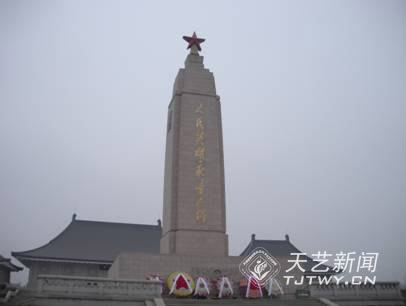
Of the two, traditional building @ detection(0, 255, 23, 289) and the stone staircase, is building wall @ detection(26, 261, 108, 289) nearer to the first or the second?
traditional building @ detection(0, 255, 23, 289)

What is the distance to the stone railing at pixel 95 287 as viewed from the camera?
10500mm

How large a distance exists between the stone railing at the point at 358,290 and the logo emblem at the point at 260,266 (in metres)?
2.22

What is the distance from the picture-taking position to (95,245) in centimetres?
2411

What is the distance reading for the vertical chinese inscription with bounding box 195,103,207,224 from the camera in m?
15.8

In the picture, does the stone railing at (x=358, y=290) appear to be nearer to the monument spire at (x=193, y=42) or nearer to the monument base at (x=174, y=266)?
the monument base at (x=174, y=266)

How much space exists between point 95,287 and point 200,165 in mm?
7076

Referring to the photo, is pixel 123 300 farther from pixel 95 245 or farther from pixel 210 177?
pixel 95 245

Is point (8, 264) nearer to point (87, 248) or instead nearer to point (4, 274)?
point (4, 274)

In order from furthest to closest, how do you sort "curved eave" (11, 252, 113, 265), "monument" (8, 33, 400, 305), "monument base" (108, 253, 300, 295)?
"curved eave" (11, 252, 113, 265) < "monument base" (108, 253, 300, 295) < "monument" (8, 33, 400, 305)

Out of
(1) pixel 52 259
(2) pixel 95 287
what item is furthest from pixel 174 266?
(1) pixel 52 259

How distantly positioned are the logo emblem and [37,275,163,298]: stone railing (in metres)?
4.36

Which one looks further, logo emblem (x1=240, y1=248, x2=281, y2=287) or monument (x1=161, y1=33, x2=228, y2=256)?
monument (x1=161, y1=33, x2=228, y2=256)

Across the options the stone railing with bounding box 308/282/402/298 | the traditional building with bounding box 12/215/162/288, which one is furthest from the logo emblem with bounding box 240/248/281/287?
the traditional building with bounding box 12/215/162/288

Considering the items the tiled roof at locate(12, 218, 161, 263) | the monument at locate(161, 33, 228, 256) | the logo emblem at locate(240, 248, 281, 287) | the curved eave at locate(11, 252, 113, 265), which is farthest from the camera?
the tiled roof at locate(12, 218, 161, 263)
